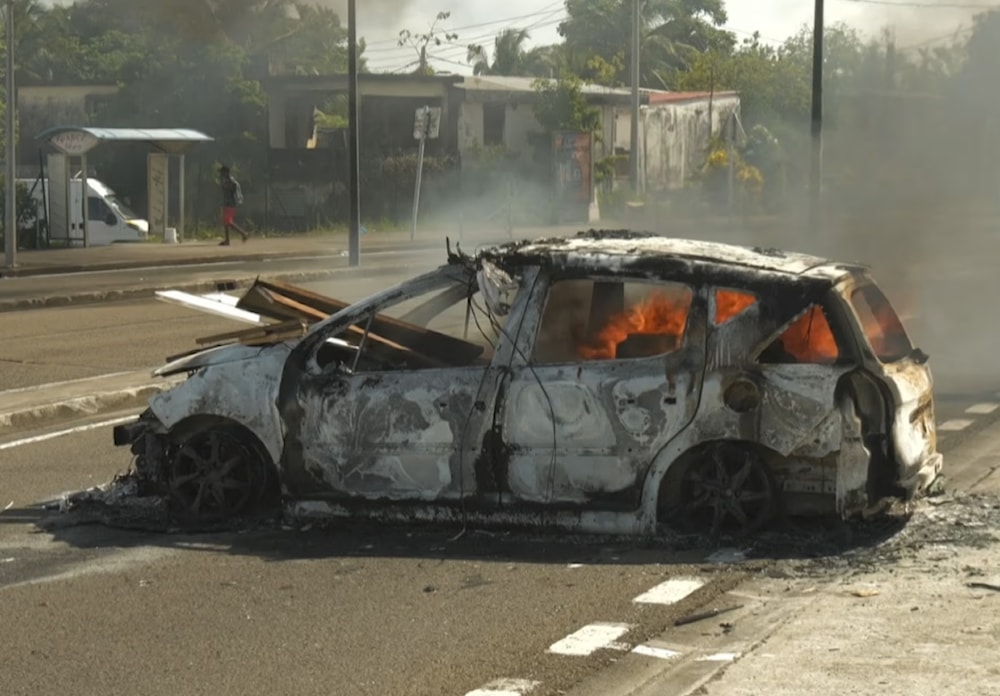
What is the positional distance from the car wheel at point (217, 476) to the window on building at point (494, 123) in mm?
46642

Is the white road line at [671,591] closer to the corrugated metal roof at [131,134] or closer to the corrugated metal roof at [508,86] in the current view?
the corrugated metal roof at [131,134]

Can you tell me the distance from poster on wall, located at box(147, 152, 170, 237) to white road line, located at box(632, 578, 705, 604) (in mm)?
33029

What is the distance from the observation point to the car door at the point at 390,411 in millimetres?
8625

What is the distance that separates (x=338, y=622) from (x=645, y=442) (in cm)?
201

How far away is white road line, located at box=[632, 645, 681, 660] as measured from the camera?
257 inches

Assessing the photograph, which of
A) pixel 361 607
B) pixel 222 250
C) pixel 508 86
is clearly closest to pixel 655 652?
pixel 361 607

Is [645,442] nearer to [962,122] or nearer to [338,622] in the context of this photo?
[338,622]

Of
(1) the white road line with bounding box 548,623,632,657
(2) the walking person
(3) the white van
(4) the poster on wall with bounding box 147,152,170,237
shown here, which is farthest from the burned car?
(4) the poster on wall with bounding box 147,152,170,237

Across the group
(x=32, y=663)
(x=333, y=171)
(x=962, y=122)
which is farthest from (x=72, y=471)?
(x=333, y=171)

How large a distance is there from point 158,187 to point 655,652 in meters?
34.5

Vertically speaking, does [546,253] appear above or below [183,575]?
above

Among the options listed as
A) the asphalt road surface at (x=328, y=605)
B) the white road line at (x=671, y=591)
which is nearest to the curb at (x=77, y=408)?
the asphalt road surface at (x=328, y=605)

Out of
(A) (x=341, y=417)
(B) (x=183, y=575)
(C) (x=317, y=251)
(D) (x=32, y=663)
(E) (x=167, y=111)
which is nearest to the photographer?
(D) (x=32, y=663)

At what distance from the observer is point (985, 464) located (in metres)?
10.8
